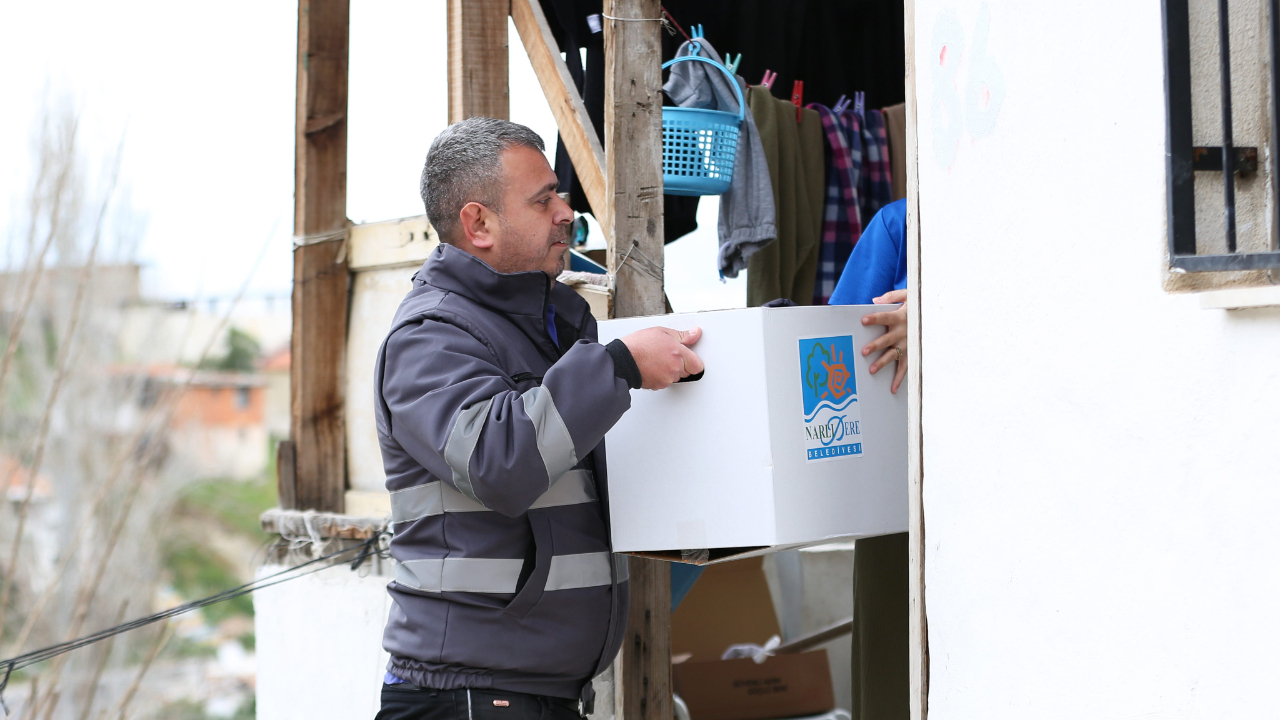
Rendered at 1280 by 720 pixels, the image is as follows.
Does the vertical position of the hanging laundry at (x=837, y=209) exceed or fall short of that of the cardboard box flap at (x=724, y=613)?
it exceeds it

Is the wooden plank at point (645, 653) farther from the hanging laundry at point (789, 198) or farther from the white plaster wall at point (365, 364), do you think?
the white plaster wall at point (365, 364)

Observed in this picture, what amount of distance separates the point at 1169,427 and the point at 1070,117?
16.7 inches

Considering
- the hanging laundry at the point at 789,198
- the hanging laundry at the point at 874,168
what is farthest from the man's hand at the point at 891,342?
the hanging laundry at the point at 874,168

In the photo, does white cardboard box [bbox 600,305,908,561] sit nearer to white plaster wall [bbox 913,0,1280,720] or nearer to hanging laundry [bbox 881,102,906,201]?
white plaster wall [bbox 913,0,1280,720]

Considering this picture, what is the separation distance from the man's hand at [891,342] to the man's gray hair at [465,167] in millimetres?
739

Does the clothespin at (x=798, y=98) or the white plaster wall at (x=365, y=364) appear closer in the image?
the clothespin at (x=798, y=98)

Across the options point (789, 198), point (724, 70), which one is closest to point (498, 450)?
point (724, 70)

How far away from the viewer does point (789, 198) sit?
332 centimetres

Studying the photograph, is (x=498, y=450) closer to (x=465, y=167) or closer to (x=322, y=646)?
(x=465, y=167)

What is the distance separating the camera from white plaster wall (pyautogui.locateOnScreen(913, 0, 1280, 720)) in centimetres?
104

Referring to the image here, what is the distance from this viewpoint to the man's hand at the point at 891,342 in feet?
5.78

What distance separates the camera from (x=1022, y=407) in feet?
4.51

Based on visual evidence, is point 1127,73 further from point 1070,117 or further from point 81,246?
point 81,246

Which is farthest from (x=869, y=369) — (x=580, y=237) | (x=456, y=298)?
(x=580, y=237)
